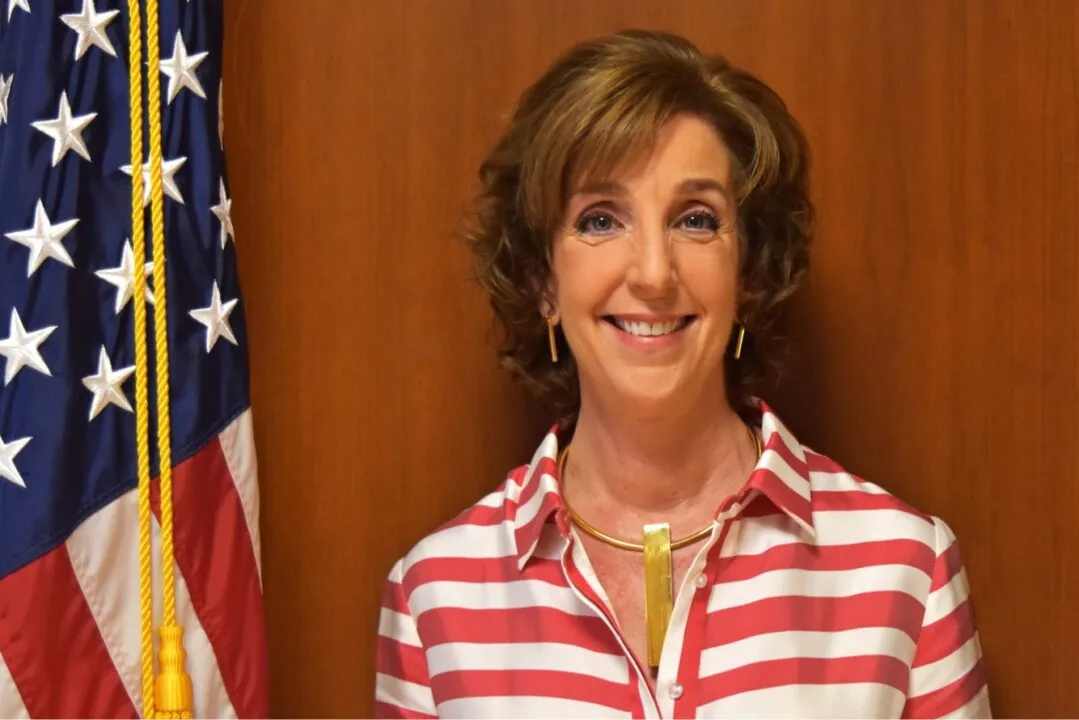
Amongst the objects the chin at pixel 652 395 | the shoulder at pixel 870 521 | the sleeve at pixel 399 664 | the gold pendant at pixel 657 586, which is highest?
the chin at pixel 652 395

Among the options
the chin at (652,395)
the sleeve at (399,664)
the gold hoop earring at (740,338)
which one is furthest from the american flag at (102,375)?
the gold hoop earring at (740,338)

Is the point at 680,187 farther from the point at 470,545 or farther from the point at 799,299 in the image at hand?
the point at 470,545

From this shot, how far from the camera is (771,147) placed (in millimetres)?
1398

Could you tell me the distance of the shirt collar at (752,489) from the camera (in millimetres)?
1393

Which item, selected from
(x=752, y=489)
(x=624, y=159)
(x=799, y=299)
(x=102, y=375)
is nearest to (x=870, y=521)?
(x=752, y=489)

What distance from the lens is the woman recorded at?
136 cm

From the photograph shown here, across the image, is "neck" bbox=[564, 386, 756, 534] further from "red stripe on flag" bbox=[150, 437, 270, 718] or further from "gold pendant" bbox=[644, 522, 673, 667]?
"red stripe on flag" bbox=[150, 437, 270, 718]

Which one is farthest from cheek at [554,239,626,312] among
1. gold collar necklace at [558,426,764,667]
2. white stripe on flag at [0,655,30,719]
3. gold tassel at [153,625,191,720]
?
white stripe on flag at [0,655,30,719]

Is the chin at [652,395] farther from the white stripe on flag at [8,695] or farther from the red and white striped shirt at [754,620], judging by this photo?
the white stripe on flag at [8,695]

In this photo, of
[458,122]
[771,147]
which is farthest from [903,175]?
[458,122]

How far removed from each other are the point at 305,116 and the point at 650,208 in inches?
22.7

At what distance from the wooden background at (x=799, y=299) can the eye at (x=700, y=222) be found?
34 centimetres

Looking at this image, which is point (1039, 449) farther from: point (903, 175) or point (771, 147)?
point (771, 147)

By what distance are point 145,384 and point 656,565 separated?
0.63 m
